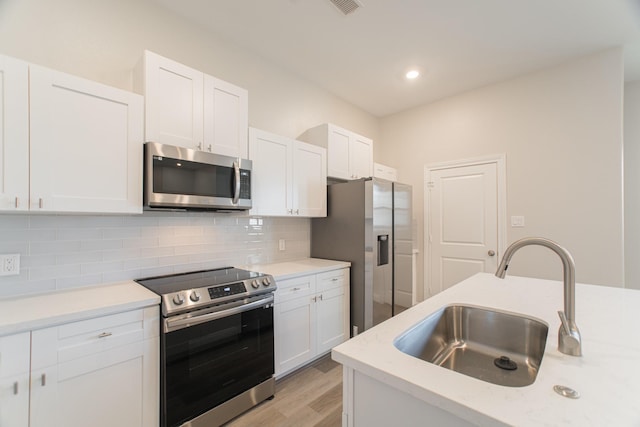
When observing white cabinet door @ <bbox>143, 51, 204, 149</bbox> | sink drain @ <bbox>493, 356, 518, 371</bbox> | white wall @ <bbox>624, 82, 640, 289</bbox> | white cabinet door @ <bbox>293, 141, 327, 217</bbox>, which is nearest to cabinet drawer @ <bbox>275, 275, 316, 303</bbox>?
white cabinet door @ <bbox>293, 141, 327, 217</bbox>

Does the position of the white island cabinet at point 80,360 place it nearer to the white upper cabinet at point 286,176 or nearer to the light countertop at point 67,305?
the light countertop at point 67,305

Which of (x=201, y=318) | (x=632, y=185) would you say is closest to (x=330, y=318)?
(x=201, y=318)

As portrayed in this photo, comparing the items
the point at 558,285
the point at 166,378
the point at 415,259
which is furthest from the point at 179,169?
the point at 415,259

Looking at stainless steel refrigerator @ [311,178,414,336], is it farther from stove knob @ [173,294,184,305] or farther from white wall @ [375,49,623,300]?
stove knob @ [173,294,184,305]

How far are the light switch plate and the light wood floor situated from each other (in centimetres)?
264

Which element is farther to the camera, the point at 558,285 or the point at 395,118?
the point at 395,118

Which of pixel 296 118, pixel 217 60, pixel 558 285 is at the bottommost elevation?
pixel 558 285

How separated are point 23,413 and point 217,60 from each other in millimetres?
2694

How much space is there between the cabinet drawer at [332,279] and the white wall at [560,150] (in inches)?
83.1

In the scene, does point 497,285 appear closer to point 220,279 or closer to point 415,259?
point 220,279

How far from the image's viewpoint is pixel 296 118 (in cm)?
329

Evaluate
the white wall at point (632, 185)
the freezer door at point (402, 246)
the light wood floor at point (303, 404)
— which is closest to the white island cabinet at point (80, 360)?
the light wood floor at point (303, 404)

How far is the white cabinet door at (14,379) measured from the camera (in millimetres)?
1191

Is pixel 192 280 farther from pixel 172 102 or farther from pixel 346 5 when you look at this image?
pixel 346 5
